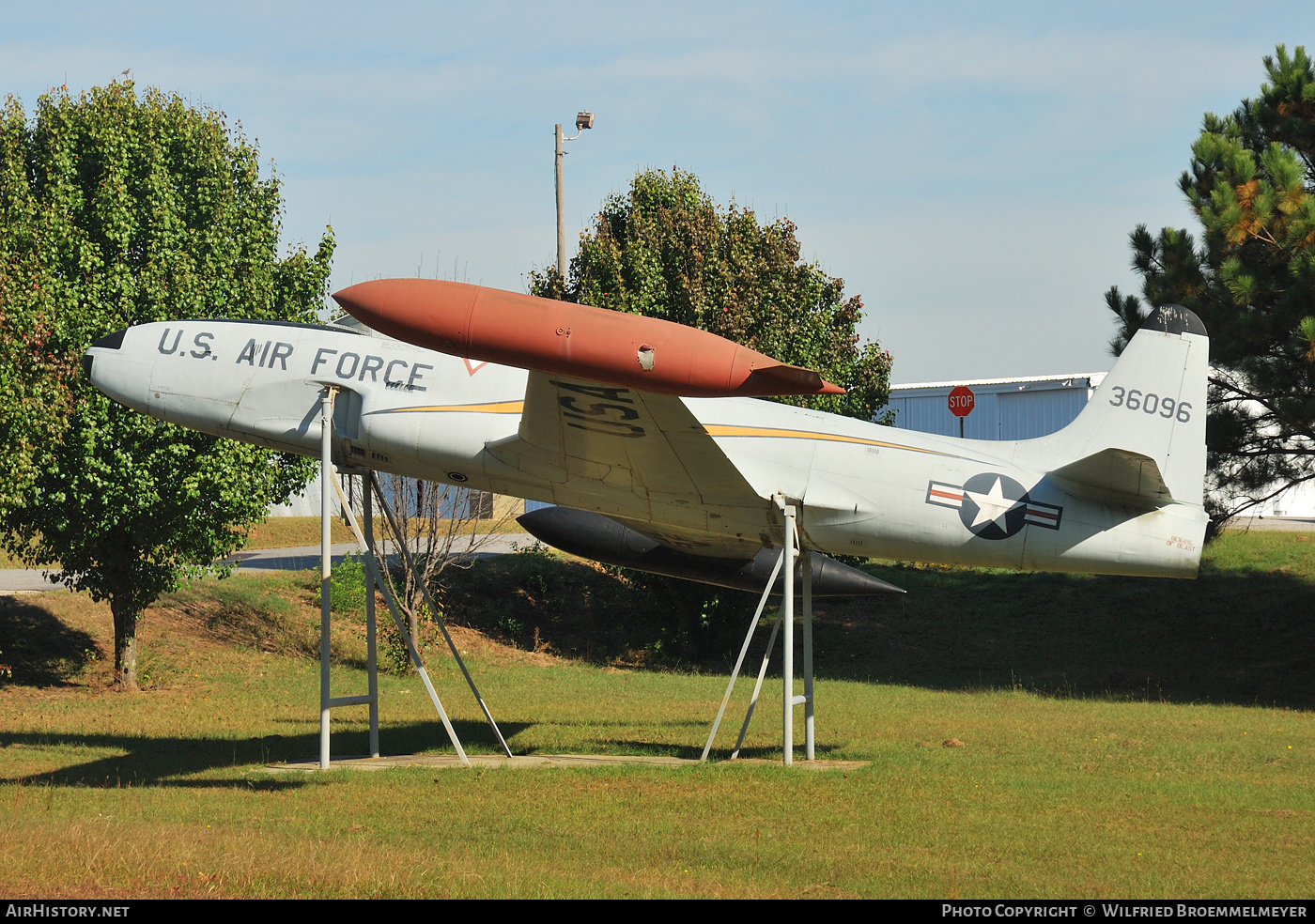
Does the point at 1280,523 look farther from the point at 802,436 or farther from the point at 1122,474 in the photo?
the point at 802,436

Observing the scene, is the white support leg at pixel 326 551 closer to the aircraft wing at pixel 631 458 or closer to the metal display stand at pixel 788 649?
the aircraft wing at pixel 631 458

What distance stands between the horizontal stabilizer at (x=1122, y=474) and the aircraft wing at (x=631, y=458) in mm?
3527

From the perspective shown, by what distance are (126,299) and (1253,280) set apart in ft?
60.7

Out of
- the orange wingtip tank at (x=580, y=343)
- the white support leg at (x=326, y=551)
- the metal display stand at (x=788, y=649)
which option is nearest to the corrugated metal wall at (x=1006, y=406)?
the metal display stand at (x=788, y=649)

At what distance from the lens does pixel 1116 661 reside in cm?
2434

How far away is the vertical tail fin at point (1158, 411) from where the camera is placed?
13.1 metres

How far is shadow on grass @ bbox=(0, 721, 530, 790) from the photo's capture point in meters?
12.6

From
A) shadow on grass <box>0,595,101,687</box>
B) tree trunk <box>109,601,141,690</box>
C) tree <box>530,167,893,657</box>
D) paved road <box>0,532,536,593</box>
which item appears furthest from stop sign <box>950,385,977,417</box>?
shadow on grass <box>0,595,101,687</box>

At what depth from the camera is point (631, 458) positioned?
1263cm

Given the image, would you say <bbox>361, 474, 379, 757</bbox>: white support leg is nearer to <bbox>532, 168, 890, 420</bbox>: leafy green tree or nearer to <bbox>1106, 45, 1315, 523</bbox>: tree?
<bbox>532, 168, 890, 420</bbox>: leafy green tree

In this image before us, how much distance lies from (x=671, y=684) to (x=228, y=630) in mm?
9542

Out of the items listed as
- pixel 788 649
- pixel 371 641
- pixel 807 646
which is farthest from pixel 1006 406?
pixel 371 641
